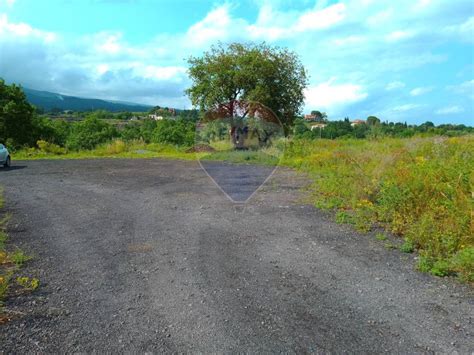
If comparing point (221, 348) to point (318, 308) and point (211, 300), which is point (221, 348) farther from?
point (318, 308)

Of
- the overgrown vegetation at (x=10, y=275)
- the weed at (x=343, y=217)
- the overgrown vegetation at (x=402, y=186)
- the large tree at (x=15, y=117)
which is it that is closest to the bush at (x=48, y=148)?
the large tree at (x=15, y=117)

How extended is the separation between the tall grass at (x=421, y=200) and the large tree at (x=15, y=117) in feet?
92.3

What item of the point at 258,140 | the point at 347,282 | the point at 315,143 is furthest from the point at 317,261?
the point at 315,143

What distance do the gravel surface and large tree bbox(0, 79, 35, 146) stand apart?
26.8 meters

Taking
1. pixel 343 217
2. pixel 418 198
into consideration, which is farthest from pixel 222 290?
pixel 418 198

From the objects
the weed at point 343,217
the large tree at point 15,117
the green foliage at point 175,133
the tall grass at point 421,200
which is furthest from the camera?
the green foliage at point 175,133

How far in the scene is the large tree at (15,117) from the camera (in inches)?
1193

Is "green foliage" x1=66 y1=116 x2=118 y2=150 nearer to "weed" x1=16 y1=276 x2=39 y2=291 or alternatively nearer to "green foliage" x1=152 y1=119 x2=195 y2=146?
"green foliage" x1=152 y1=119 x2=195 y2=146

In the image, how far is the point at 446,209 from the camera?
20.4 ft

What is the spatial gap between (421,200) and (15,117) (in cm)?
3232

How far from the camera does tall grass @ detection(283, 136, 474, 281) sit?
5.14 meters

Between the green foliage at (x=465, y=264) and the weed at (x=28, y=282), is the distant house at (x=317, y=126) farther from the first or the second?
the weed at (x=28, y=282)

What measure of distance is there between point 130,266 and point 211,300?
1.40 m

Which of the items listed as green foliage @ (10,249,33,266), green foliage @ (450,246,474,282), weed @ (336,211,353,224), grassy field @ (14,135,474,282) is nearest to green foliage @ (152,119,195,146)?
grassy field @ (14,135,474,282)
